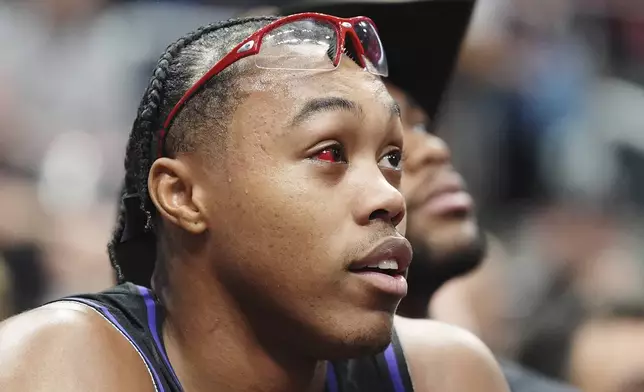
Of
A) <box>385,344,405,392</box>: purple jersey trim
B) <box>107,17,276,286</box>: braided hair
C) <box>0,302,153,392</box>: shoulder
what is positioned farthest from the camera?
<box>385,344,405,392</box>: purple jersey trim

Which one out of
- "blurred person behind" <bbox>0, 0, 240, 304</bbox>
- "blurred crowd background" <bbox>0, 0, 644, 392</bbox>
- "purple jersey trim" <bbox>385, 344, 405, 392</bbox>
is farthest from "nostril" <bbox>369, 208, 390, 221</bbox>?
"blurred person behind" <bbox>0, 0, 240, 304</bbox>

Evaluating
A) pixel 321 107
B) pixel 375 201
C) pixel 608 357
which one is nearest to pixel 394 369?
pixel 375 201

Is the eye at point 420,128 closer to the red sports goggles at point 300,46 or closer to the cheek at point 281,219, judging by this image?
the red sports goggles at point 300,46

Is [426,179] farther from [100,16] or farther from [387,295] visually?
[100,16]

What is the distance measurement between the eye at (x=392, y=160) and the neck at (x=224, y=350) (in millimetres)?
329

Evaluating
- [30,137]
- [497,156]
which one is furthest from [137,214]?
[497,156]

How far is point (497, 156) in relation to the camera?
12.4 ft

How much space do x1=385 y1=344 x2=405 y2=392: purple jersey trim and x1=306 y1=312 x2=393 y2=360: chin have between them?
245mm

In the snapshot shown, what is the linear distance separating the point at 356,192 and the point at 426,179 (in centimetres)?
90

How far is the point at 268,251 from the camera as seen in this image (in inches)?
55.3

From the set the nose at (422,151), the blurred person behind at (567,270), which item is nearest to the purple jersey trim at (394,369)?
the nose at (422,151)

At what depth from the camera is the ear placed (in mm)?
1492

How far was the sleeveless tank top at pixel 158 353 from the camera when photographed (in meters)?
1.47

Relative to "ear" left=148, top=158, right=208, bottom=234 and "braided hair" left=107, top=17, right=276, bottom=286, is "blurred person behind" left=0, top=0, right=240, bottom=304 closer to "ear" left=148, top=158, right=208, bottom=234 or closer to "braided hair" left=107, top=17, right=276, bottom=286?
"braided hair" left=107, top=17, right=276, bottom=286
